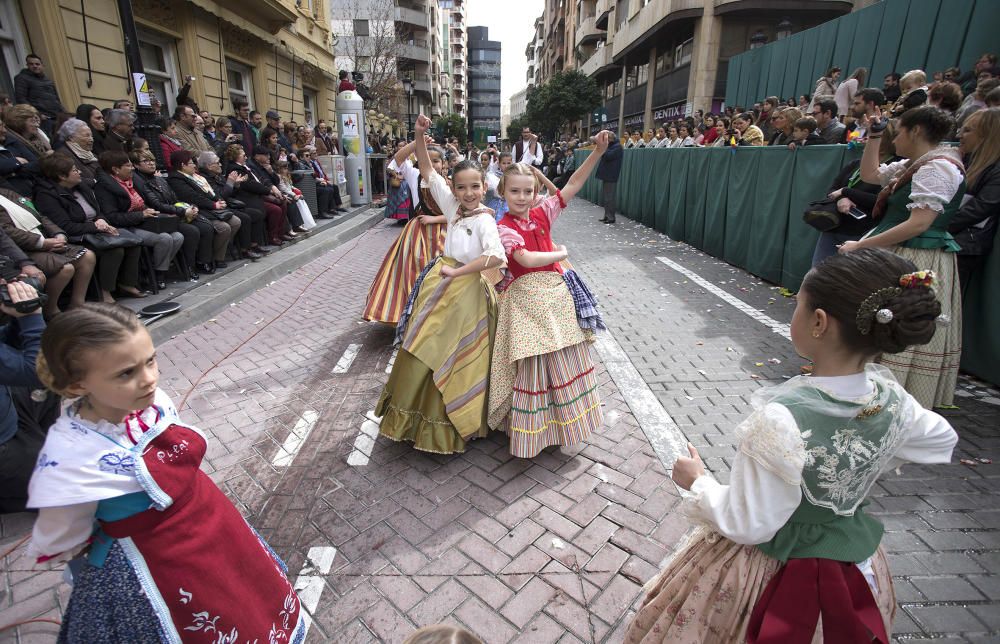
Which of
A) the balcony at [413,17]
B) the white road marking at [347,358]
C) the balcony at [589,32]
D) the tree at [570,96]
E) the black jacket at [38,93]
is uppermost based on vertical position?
the balcony at [413,17]

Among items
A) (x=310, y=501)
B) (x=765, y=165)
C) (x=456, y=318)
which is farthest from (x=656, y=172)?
(x=310, y=501)

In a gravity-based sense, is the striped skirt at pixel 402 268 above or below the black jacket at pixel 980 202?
below

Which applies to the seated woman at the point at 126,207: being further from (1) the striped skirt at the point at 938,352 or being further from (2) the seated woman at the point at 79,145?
(1) the striped skirt at the point at 938,352

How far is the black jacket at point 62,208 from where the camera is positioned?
5.48 meters

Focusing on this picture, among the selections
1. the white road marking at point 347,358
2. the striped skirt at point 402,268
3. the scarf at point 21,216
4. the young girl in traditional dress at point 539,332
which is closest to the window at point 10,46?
the scarf at point 21,216

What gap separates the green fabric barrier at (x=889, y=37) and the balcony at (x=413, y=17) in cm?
4690

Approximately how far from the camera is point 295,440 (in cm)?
363

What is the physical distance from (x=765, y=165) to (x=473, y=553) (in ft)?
24.6

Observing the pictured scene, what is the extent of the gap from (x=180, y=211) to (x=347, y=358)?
403 centimetres

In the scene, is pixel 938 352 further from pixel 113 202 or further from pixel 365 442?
pixel 113 202

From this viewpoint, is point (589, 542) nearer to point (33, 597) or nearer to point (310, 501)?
point (310, 501)

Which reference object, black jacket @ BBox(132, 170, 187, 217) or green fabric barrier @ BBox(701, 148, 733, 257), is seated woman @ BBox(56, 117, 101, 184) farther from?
green fabric barrier @ BBox(701, 148, 733, 257)

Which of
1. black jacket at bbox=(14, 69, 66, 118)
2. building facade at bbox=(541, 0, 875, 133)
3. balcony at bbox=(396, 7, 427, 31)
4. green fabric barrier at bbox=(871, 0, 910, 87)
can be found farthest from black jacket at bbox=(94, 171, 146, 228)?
balcony at bbox=(396, 7, 427, 31)

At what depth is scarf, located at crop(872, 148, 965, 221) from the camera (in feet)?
10.8
